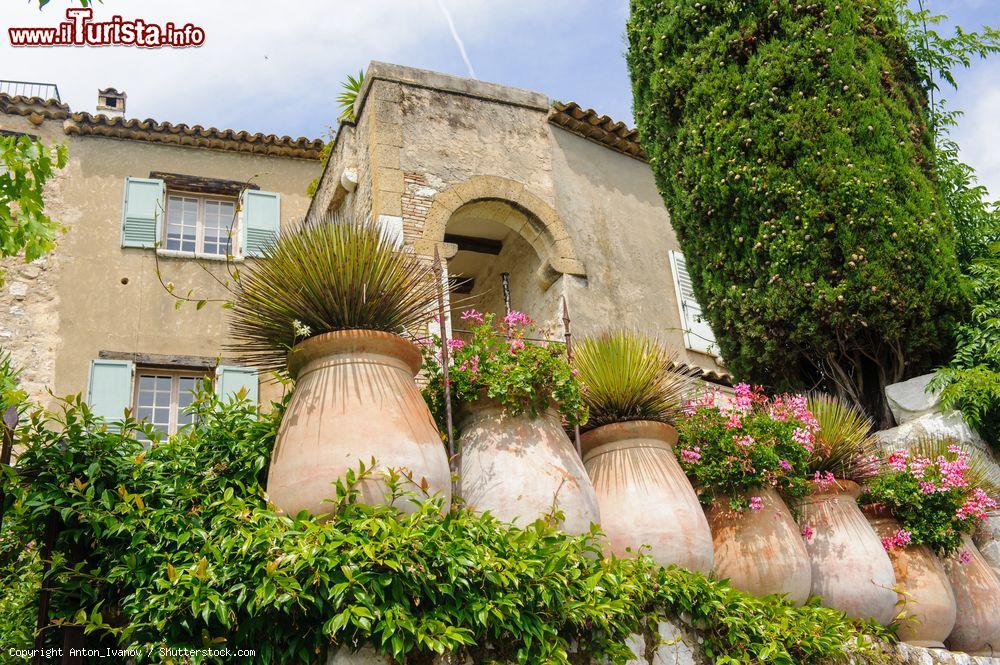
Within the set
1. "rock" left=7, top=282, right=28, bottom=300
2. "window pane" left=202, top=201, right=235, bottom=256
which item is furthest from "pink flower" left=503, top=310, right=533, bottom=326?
"rock" left=7, top=282, right=28, bottom=300

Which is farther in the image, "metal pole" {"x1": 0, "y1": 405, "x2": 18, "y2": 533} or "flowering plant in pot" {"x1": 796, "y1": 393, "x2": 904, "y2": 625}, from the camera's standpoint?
"flowering plant in pot" {"x1": 796, "y1": 393, "x2": 904, "y2": 625}

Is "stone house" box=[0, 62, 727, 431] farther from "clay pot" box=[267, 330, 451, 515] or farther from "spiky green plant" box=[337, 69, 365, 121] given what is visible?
"clay pot" box=[267, 330, 451, 515]

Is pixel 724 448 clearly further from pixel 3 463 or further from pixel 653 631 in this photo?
pixel 3 463

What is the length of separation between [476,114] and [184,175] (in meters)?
5.35

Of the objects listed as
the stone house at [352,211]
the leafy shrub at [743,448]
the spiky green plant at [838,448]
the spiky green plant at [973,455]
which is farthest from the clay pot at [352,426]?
the spiky green plant at [973,455]

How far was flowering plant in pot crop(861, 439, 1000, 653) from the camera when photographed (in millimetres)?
6738

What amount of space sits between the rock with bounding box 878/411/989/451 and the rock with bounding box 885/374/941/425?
0.07m

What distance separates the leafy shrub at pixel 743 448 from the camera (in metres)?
5.92

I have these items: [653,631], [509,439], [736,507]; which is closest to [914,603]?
[736,507]

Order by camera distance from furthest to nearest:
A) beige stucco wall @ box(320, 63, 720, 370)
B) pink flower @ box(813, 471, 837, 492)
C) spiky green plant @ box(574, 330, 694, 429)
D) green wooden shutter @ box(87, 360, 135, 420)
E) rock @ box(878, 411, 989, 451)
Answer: green wooden shutter @ box(87, 360, 135, 420) < beige stucco wall @ box(320, 63, 720, 370) < rock @ box(878, 411, 989, 451) < pink flower @ box(813, 471, 837, 492) < spiky green plant @ box(574, 330, 694, 429)

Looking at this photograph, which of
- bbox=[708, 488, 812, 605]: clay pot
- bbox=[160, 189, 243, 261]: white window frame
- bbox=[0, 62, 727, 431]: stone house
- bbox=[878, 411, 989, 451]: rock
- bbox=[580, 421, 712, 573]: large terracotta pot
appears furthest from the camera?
bbox=[160, 189, 243, 261]: white window frame

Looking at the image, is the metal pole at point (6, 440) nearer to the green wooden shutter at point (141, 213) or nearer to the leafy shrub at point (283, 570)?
the leafy shrub at point (283, 570)

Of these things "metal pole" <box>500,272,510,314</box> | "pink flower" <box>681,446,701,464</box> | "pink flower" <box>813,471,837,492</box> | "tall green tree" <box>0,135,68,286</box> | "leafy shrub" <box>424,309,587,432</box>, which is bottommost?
"pink flower" <box>813,471,837,492</box>

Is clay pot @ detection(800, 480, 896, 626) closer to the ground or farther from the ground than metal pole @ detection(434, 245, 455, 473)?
closer to the ground
